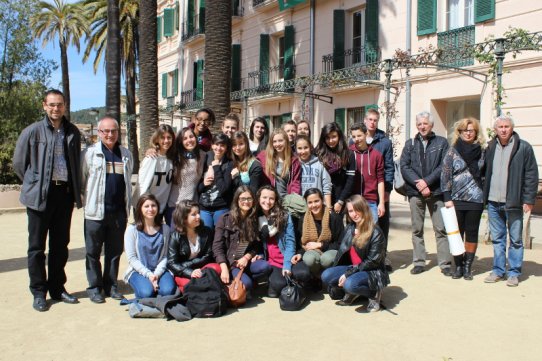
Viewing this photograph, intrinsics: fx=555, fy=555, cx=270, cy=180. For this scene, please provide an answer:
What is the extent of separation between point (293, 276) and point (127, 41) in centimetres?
2480

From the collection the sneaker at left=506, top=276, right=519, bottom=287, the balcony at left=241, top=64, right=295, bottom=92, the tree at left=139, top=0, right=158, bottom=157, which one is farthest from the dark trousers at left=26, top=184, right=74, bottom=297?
the balcony at left=241, top=64, right=295, bottom=92

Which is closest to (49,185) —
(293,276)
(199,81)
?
(293,276)

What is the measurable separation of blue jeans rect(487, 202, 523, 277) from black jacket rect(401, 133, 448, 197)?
68cm

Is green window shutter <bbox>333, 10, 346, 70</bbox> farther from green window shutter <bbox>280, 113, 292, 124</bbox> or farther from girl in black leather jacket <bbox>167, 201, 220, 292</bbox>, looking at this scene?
girl in black leather jacket <bbox>167, 201, 220, 292</bbox>

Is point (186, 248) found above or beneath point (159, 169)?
beneath

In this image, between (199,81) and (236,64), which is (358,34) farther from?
(199,81)

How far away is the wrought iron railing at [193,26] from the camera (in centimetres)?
2442

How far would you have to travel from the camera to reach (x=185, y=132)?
19.8 feet

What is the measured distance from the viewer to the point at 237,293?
17.3ft

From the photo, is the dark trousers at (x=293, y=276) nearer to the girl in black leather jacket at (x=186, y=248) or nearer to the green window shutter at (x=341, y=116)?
the girl in black leather jacket at (x=186, y=248)

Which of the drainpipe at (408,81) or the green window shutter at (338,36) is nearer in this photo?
the drainpipe at (408,81)

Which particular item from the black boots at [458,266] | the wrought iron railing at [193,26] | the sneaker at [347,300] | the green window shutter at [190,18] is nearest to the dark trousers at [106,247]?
the sneaker at [347,300]

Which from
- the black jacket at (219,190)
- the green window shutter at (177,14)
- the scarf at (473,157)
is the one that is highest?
the green window shutter at (177,14)

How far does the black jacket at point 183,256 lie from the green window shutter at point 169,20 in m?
24.6
